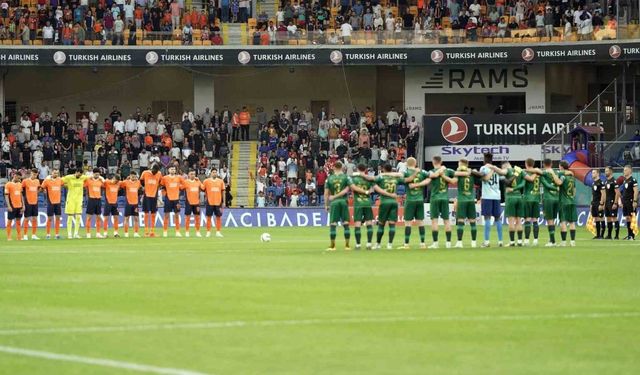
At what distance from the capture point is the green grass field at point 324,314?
40.8ft

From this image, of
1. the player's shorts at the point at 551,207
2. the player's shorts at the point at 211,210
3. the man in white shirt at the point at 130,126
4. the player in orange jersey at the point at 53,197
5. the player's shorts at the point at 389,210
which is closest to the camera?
the player's shorts at the point at 389,210

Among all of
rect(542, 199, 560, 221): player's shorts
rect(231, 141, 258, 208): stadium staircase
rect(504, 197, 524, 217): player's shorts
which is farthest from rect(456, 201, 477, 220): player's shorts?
rect(231, 141, 258, 208): stadium staircase

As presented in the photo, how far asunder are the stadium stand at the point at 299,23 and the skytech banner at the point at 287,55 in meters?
0.36

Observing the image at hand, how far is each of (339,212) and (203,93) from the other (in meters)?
36.1

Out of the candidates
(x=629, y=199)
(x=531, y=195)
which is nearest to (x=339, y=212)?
(x=531, y=195)

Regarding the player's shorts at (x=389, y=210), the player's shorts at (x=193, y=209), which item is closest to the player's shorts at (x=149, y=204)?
the player's shorts at (x=193, y=209)

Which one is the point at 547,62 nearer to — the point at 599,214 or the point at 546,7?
the point at 546,7

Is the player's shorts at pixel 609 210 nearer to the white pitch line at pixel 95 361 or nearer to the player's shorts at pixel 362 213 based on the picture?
the player's shorts at pixel 362 213

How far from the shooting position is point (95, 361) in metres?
12.4

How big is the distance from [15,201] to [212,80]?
87.4ft

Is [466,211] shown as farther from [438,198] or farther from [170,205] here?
[170,205]

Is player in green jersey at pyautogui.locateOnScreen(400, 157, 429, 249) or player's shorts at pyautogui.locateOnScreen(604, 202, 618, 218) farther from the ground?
player in green jersey at pyautogui.locateOnScreen(400, 157, 429, 249)

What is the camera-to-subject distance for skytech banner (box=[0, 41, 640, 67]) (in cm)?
5992

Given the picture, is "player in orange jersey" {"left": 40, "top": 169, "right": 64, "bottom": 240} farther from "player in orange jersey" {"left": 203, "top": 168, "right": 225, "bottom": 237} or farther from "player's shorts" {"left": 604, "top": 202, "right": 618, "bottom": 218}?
"player's shorts" {"left": 604, "top": 202, "right": 618, "bottom": 218}
